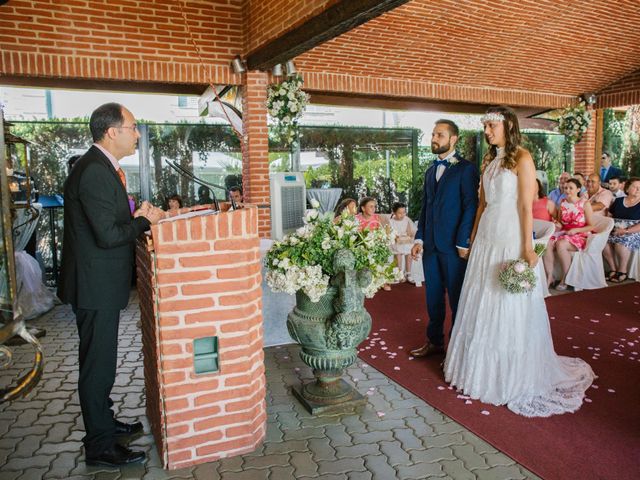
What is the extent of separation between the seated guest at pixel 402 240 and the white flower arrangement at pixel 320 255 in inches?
151

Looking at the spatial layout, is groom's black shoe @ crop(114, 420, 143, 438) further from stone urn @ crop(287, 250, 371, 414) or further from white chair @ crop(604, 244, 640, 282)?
white chair @ crop(604, 244, 640, 282)

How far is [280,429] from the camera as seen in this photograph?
3.09 meters

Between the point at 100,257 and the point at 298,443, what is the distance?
1.48m

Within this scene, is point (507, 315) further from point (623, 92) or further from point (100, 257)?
point (623, 92)

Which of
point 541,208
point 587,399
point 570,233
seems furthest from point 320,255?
point 570,233

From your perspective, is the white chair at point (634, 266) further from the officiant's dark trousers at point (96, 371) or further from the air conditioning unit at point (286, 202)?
the officiant's dark trousers at point (96, 371)

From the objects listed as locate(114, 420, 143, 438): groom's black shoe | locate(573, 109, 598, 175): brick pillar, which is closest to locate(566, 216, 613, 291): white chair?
locate(573, 109, 598, 175): brick pillar

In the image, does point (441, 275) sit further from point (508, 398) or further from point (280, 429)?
point (280, 429)

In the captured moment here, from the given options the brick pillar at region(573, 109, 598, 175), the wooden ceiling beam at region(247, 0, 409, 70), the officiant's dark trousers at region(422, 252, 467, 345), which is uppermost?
the wooden ceiling beam at region(247, 0, 409, 70)

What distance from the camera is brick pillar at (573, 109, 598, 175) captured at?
→ 1084 centimetres

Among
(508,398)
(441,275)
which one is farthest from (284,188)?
(508,398)

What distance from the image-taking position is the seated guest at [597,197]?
25.0 feet

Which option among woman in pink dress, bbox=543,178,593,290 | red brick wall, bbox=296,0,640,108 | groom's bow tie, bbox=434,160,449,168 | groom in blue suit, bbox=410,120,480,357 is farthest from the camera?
red brick wall, bbox=296,0,640,108

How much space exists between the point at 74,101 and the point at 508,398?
8.39 meters
